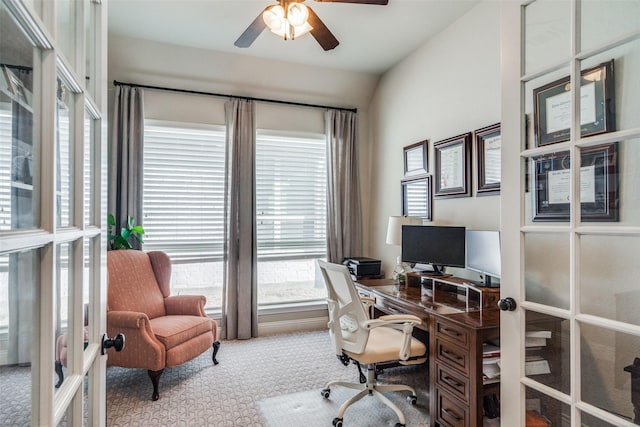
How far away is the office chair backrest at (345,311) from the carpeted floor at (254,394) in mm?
481

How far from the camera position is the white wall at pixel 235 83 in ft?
11.3

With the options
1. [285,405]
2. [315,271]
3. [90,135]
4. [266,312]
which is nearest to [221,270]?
Answer: [266,312]

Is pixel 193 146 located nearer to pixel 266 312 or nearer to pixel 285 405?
pixel 266 312

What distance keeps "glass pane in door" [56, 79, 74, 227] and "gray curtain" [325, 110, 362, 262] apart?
3.36 metres

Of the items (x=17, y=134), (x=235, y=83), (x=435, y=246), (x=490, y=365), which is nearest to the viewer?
(x=17, y=134)

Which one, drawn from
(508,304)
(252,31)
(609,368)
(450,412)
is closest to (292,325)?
(450,412)

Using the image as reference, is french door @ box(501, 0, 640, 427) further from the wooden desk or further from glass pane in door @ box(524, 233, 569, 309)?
the wooden desk

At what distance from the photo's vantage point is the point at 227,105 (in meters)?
3.75

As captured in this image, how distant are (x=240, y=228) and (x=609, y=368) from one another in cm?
317

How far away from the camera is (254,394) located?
8.42 ft

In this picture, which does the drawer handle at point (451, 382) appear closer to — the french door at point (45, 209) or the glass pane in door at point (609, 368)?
the glass pane in door at point (609, 368)

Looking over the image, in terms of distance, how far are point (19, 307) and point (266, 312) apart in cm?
349

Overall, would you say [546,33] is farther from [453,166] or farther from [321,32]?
[453,166]

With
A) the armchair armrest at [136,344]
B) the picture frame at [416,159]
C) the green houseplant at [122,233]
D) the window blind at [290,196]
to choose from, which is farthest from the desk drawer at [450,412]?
the green houseplant at [122,233]
